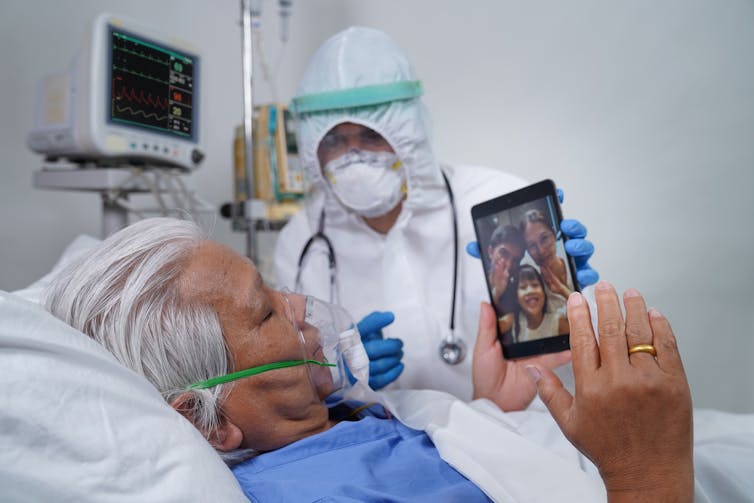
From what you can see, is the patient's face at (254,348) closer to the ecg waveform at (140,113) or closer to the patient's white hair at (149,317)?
the patient's white hair at (149,317)

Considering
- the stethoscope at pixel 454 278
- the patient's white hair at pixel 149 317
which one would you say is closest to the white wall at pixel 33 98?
the stethoscope at pixel 454 278

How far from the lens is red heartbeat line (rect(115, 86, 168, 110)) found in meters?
1.81

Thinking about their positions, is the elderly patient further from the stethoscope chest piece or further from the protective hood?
the protective hood

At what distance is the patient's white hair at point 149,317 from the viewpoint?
3.05ft

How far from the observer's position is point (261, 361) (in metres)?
1.01

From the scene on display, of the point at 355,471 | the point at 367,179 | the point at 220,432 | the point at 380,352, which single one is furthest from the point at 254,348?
the point at 367,179

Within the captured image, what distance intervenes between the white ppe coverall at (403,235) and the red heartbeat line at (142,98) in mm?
518

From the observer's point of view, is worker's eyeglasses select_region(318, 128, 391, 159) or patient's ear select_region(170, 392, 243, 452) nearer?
patient's ear select_region(170, 392, 243, 452)

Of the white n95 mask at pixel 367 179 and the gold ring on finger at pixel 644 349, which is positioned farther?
the white n95 mask at pixel 367 179

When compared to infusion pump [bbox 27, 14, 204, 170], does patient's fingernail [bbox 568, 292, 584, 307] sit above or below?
below

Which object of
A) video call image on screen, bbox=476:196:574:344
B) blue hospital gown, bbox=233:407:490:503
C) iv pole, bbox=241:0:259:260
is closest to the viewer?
blue hospital gown, bbox=233:407:490:503

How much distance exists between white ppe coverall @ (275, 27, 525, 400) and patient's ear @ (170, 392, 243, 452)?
679 mm

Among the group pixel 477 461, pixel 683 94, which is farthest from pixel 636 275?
pixel 477 461

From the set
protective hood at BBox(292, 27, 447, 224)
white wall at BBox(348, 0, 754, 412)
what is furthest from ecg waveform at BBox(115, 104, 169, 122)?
white wall at BBox(348, 0, 754, 412)
